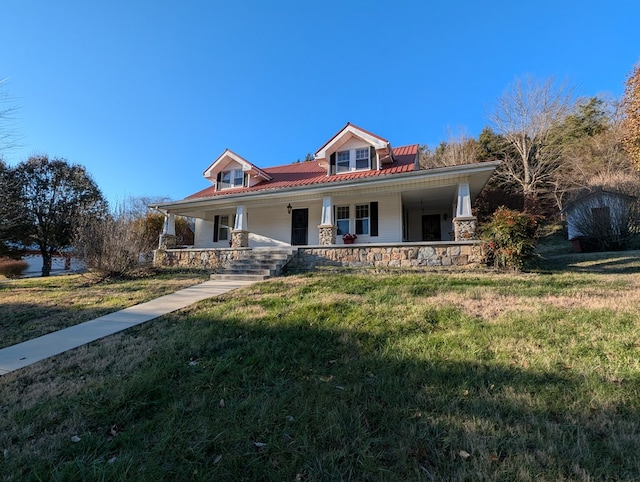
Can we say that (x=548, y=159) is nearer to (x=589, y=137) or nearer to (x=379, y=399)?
(x=589, y=137)

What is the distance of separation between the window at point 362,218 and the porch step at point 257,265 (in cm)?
360

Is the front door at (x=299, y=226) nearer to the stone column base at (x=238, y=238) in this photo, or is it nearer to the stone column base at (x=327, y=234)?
the stone column base at (x=238, y=238)

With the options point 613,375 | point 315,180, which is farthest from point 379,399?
point 315,180

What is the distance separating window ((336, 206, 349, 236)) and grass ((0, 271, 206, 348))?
6187mm

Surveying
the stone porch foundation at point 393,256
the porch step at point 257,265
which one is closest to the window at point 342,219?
the stone porch foundation at point 393,256

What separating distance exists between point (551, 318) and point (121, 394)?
203 inches

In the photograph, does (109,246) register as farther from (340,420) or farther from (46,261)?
(46,261)

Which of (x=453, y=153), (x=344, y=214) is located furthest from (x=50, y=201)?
(x=453, y=153)

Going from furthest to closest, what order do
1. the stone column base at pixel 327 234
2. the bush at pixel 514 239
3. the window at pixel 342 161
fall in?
the window at pixel 342 161 < the stone column base at pixel 327 234 < the bush at pixel 514 239

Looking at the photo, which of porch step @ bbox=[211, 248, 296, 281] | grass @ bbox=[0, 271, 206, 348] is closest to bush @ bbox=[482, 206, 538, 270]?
porch step @ bbox=[211, 248, 296, 281]

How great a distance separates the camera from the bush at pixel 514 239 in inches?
325

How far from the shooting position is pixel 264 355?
136 inches

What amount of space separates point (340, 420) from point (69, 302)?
780 cm

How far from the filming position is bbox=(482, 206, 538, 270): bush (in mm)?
8250
